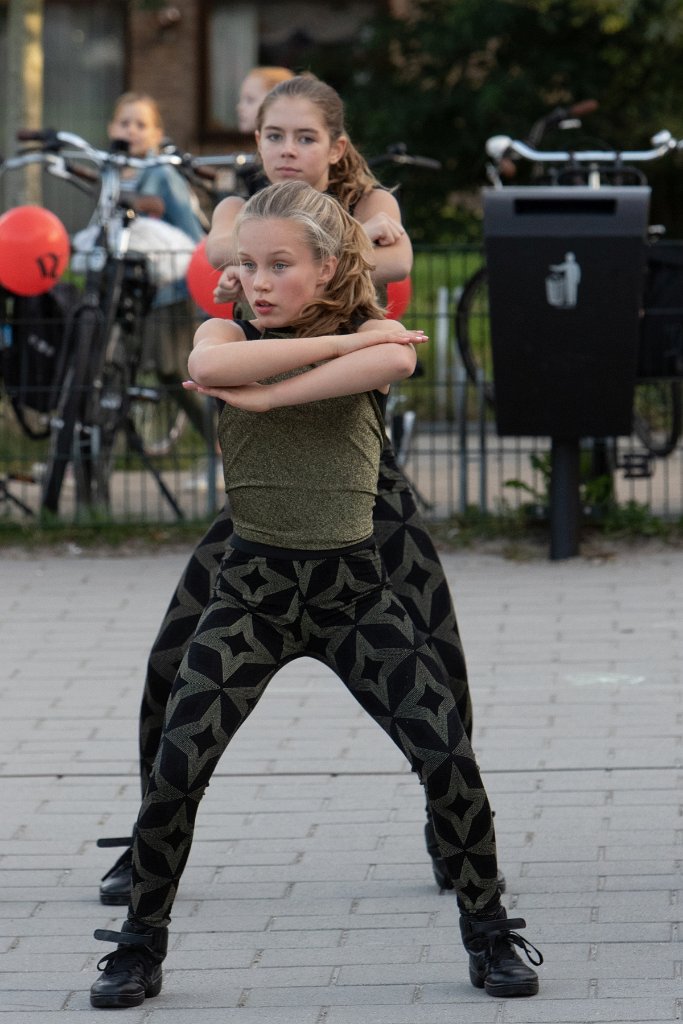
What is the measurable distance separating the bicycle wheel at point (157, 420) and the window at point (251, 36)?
38.7ft

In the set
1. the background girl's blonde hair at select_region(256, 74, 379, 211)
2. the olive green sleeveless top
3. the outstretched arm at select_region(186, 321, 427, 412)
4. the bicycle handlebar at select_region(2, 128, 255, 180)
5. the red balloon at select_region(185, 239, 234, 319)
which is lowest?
the olive green sleeveless top

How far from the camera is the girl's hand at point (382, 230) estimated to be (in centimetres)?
396

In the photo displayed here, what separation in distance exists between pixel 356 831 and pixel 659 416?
4411 millimetres

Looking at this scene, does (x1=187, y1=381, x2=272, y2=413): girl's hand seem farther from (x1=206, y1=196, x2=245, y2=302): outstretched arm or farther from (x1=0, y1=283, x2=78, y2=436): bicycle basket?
(x1=0, y1=283, x2=78, y2=436): bicycle basket

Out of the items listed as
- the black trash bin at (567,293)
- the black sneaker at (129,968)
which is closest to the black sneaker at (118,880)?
the black sneaker at (129,968)

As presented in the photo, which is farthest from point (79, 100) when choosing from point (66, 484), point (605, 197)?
point (605, 197)

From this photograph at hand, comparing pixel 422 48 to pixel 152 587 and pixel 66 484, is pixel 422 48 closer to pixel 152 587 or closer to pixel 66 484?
pixel 66 484

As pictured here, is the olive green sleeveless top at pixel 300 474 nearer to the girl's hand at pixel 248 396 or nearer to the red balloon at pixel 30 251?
the girl's hand at pixel 248 396

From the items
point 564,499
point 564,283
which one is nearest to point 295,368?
point 564,283

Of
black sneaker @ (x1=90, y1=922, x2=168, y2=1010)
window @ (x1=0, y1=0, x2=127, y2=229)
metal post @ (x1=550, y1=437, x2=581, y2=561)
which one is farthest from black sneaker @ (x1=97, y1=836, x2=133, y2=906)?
window @ (x1=0, y1=0, x2=127, y2=229)

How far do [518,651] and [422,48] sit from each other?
10.9 meters

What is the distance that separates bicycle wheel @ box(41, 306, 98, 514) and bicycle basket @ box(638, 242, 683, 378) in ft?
7.70

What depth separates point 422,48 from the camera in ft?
53.3

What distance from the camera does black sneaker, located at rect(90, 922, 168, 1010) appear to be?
3.41m
